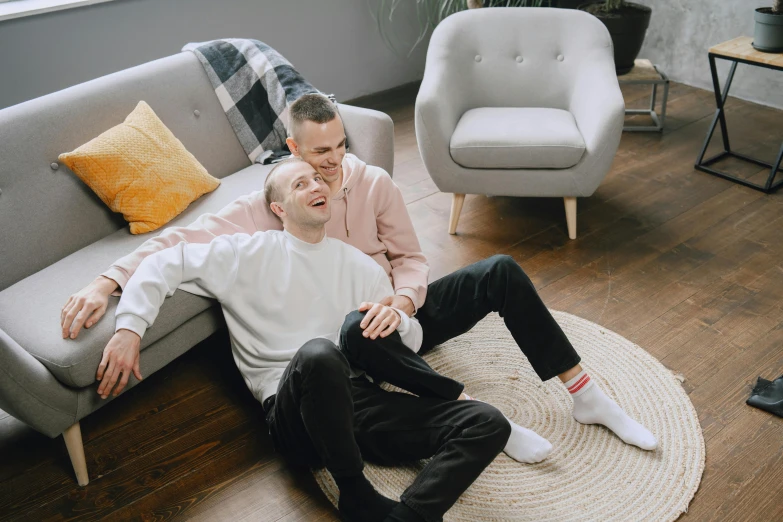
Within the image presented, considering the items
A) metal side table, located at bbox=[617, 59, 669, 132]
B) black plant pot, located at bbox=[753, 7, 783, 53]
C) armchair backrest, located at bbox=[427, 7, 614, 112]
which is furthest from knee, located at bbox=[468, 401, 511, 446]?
metal side table, located at bbox=[617, 59, 669, 132]

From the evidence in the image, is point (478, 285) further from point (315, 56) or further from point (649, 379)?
point (315, 56)

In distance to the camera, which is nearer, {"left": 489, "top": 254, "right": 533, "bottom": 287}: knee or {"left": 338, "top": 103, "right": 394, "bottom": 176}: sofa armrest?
{"left": 489, "top": 254, "right": 533, "bottom": 287}: knee

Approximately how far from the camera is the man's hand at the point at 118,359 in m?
1.60

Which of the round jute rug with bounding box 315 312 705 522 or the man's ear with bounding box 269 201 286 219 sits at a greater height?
the man's ear with bounding box 269 201 286 219

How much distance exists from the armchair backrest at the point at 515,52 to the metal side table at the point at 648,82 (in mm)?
705

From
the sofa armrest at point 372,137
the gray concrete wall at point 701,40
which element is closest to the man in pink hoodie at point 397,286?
the sofa armrest at point 372,137

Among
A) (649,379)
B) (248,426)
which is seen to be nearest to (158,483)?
(248,426)

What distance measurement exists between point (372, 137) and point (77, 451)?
1292 mm

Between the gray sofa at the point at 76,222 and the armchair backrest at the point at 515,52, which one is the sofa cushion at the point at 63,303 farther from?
the armchair backrest at the point at 515,52

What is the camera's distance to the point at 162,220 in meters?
2.12

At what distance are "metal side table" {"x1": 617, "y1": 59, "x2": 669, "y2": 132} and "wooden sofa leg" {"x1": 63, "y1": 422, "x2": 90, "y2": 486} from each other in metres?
2.81

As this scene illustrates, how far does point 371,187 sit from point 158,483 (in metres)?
0.95

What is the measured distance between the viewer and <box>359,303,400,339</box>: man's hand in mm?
1591

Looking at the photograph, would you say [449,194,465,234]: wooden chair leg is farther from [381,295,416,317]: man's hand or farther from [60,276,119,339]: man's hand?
[60,276,119,339]: man's hand
